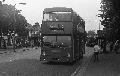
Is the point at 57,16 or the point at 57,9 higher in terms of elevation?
the point at 57,9

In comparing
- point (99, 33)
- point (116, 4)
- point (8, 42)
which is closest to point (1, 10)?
point (99, 33)

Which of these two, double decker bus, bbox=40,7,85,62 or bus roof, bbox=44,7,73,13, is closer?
double decker bus, bbox=40,7,85,62

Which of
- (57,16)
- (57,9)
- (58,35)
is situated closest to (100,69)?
(58,35)

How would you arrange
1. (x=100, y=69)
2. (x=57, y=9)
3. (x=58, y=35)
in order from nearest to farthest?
(x=100, y=69), (x=58, y=35), (x=57, y=9)

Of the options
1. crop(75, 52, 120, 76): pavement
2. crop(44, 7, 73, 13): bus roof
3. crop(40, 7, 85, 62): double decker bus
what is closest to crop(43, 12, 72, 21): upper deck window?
crop(40, 7, 85, 62): double decker bus

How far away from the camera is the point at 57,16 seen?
25.3 meters

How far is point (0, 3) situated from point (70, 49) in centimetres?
5109

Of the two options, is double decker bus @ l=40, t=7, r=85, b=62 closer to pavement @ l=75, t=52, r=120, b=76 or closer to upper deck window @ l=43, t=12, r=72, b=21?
upper deck window @ l=43, t=12, r=72, b=21

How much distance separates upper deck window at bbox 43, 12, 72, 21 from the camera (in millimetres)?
25031

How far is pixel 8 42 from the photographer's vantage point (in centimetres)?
11912

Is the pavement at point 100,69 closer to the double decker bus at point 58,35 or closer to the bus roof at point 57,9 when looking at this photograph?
the double decker bus at point 58,35

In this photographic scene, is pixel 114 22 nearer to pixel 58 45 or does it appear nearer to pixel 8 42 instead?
pixel 58 45

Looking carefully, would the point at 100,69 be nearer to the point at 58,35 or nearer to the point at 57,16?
the point at 58,35

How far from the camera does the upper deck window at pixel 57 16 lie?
25.0 metres
